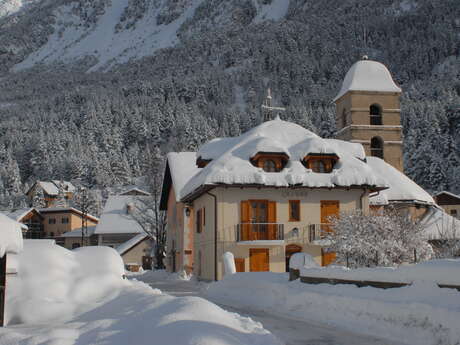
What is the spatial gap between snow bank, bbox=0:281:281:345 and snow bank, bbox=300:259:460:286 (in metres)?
3.54

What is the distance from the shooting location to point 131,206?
2719 inches

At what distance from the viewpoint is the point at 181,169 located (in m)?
40.1

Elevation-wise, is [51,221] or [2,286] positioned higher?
[51,221]

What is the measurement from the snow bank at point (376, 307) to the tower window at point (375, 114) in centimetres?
3035

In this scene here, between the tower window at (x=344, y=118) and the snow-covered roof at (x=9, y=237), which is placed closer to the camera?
the snow-covered roof at (x=9, y=237)

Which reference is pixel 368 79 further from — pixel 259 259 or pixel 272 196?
pixel 259 259

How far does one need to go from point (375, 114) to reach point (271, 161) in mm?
19937

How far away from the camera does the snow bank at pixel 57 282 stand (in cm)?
1255

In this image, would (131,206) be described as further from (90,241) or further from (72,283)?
(72,283)

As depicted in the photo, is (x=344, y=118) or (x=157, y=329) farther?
(x=344, y=118)

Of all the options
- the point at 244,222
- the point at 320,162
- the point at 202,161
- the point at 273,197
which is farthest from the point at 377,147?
the point at 244,222

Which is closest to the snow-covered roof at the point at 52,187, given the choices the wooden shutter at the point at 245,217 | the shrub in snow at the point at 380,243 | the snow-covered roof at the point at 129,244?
the snow-covered roof at the point at 129,244

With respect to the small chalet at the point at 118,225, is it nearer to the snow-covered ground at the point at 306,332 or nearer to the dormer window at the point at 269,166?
the dormer window at the point at 269,166

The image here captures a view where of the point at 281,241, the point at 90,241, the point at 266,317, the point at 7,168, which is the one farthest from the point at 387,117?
the point at 7,168
